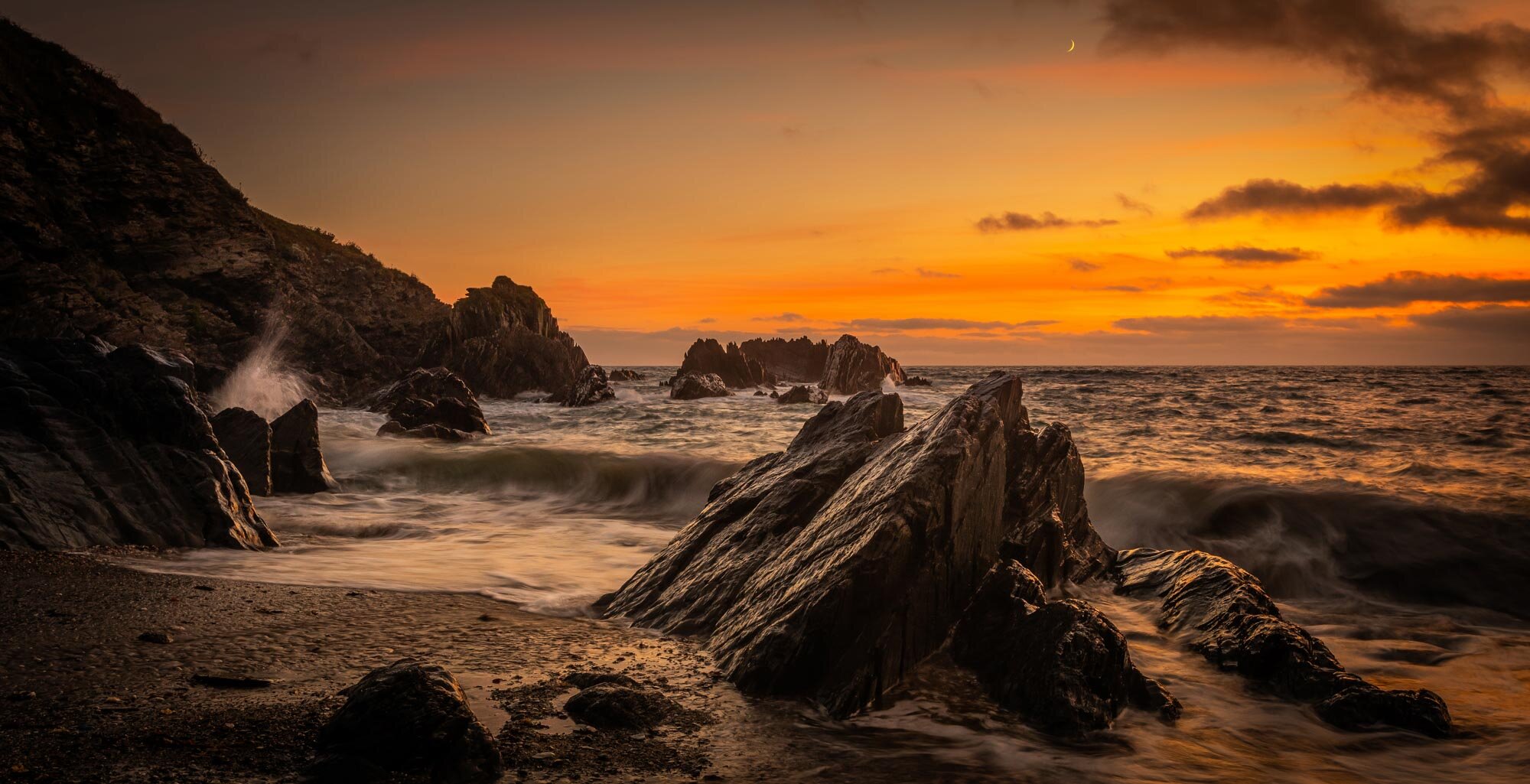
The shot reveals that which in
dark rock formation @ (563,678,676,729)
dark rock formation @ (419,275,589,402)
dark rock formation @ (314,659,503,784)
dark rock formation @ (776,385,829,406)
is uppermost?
dark rock formation @ (419,275,589,402)

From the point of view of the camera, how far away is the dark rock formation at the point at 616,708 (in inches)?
190

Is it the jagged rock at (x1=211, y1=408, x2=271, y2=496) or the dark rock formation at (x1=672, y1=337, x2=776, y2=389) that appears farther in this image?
the dark rock formation at (x1=672, y1=337, x2=776, y2=389)

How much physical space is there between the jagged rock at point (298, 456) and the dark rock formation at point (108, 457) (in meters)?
4.53

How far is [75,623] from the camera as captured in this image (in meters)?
5.76

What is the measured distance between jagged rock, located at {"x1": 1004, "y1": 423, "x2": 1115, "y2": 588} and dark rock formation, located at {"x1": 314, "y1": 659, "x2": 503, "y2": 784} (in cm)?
534

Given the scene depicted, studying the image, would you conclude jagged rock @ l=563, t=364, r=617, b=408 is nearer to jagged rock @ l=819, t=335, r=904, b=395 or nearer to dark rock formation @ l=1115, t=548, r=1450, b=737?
jagged rock @ l=819, t=335, r=904, b=395

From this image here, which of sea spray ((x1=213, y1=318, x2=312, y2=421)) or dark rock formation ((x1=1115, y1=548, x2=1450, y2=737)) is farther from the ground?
sea spray ((x1=213, y1=318, x2=312, y2=421))

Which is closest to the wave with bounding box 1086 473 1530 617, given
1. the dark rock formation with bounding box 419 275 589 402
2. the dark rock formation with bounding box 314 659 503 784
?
the dark rock formation with bounding box 314 659 503 784

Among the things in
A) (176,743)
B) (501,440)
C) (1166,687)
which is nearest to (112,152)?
(501,440)

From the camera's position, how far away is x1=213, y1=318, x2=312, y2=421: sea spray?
28.9m

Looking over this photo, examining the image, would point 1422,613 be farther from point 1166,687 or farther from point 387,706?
point 387,706

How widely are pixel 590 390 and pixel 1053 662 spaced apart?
37.4m

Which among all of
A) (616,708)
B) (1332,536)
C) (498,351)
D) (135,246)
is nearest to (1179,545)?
(1332,536)

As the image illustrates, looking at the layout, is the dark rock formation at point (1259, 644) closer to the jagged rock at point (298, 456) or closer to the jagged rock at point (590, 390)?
the jagged rock at point (298, 456)
